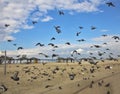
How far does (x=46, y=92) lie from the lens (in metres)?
19.2

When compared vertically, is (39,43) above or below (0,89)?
above

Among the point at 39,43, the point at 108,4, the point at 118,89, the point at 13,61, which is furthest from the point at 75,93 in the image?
the point at 13,61

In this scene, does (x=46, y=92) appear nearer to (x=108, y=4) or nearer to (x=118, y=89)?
(x=118, y=89)

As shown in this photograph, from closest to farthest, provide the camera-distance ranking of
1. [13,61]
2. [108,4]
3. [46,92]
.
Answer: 1. [46,92]
2. [108,4]
3. [13,61]

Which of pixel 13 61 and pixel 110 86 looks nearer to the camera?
pixel 110 86

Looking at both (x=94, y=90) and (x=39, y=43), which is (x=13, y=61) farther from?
(x=94, y=90)

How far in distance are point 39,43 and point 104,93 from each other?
11448 mm

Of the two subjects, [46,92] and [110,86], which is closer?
[46,92]

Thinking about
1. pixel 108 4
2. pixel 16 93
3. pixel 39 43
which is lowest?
pixel 16 93

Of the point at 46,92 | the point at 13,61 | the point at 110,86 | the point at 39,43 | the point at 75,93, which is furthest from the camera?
the point at 13,61

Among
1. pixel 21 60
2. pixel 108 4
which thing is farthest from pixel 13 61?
pixel 108 4

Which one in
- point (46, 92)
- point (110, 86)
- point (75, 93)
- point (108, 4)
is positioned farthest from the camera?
point (108, 4)

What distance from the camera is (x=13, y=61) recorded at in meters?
103

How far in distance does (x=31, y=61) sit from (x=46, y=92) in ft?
288
